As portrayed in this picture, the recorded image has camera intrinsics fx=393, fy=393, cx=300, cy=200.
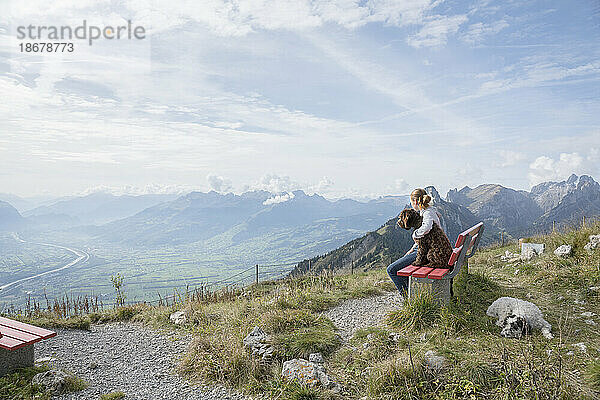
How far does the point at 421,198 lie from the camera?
299 inches

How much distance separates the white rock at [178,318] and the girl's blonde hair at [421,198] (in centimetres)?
592

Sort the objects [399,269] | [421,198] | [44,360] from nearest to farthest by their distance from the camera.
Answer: [44,360]
[421,198]
[399,269]

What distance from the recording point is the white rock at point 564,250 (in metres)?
10.1

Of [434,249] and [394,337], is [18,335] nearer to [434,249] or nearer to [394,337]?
[394,337]

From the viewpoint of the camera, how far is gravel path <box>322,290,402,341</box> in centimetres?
765

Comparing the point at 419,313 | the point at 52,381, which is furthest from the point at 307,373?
the point at 52,381

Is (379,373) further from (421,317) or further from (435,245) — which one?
(435,245)

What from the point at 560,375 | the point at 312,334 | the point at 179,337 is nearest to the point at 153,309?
the point at 179,337

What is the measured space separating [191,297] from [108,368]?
182 inches

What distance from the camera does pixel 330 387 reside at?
5.19m

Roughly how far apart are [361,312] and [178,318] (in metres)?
4.36

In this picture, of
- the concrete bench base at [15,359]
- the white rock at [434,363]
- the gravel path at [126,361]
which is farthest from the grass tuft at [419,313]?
the concrete bench base at [15,359]

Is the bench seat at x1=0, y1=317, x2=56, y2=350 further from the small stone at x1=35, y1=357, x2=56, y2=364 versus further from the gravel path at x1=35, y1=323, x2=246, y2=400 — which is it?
the gravel path at x1=35, y1=323, x2=246, y2=400

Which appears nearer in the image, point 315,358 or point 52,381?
point 52,381
